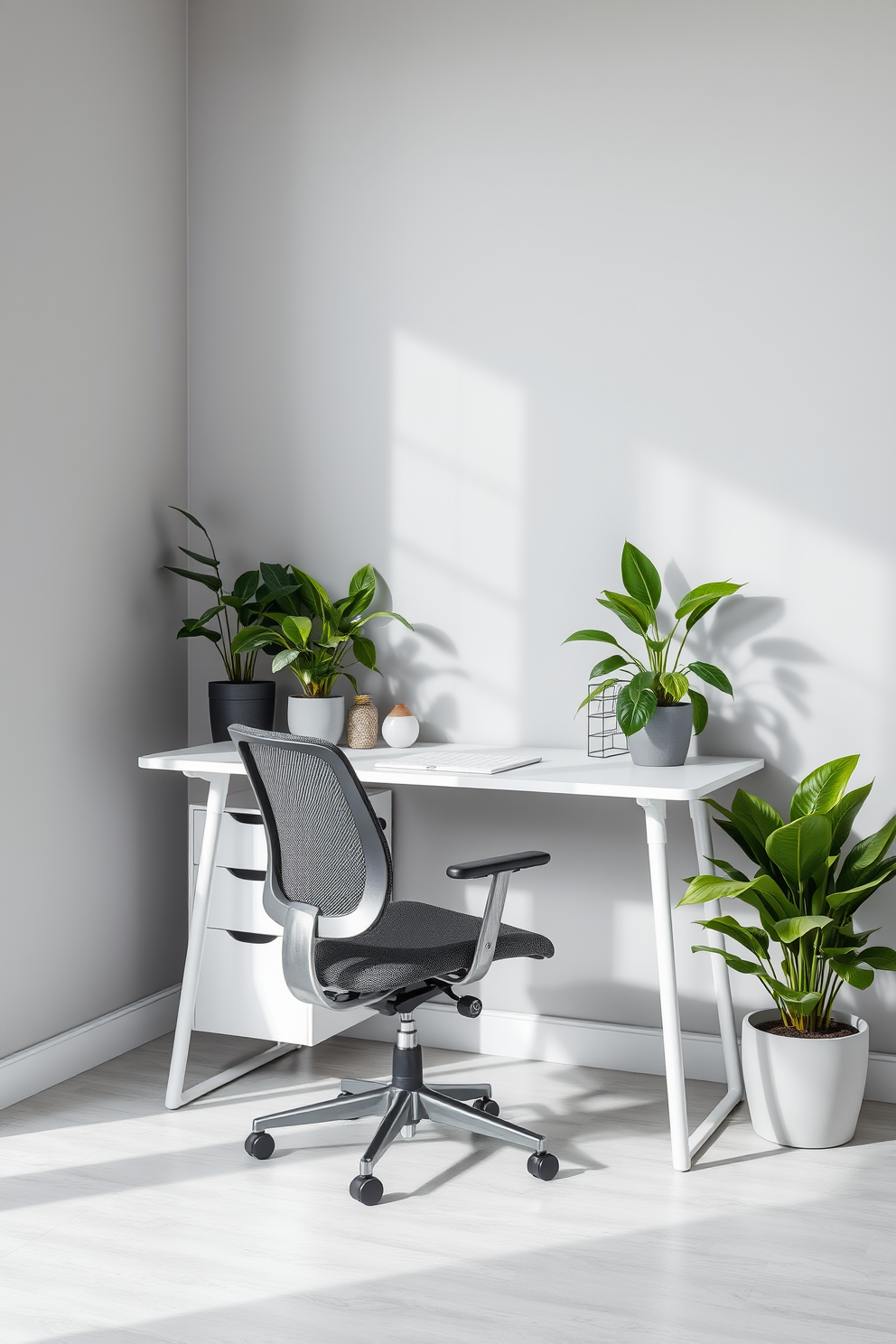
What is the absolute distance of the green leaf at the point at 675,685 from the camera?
2.97 metres

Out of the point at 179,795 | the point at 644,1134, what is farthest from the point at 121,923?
the point at 644,1134

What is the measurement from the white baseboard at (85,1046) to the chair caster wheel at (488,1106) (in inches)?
41.1

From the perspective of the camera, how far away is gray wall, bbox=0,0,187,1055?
3.07 meters

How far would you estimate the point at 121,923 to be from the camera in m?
3.49

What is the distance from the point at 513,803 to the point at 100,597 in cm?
122

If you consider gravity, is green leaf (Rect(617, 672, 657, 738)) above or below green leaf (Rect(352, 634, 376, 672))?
below

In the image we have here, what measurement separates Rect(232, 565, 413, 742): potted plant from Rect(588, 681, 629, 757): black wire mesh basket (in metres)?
0.54

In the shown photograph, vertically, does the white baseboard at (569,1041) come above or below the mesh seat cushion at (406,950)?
below

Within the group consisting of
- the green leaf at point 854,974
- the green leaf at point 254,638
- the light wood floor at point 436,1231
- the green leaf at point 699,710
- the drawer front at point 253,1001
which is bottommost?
the light wood floor at point 436,1231

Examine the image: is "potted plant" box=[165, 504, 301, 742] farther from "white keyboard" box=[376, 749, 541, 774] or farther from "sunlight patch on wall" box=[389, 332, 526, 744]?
"white keyboard" box=[376, 749, 541, 774]

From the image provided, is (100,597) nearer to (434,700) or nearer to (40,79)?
(434,700)

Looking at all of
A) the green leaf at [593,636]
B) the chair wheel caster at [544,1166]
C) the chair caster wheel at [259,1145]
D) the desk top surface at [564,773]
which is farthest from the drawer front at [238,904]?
the green leaf at [593,636]

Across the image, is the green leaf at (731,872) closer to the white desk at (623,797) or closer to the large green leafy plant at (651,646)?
the white desk at (623,797)

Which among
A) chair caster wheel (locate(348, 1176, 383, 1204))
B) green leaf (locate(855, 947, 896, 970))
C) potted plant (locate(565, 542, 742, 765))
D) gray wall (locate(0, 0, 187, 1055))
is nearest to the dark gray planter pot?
potted plant (locate(565, 542, 742, 765))
